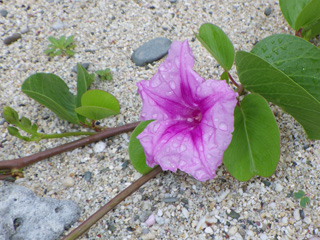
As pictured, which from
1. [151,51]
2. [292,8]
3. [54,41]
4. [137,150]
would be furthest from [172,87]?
[54,41]

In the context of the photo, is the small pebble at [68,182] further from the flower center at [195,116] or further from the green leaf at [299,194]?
the green leaf at [299,194]

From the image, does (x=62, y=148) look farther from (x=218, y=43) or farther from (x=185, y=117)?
(x=218, y=43)

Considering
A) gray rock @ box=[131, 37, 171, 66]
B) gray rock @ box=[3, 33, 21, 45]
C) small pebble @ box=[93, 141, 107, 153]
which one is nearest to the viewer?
small pebble @ box=[93, 141, 107, 153]

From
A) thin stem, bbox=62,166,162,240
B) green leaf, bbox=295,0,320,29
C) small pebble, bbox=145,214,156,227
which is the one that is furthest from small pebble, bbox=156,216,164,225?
green leaf, bbox=295,0,320,29

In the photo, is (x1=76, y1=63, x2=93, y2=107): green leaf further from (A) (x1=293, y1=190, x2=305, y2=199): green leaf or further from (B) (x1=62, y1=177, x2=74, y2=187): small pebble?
(A) (x1=293, y1=190, x2=305, y2=199): green leaf

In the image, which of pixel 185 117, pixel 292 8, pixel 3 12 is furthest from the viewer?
pixel 3 12

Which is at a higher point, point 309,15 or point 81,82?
point 309,15

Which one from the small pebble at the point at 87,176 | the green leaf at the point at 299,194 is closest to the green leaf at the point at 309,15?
the green leaf at the point at 299,194
